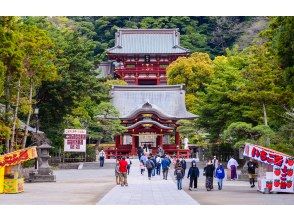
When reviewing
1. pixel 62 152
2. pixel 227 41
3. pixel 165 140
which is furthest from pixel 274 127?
pixel 227 41

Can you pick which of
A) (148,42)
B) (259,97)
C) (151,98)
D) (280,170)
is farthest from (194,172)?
(148,42)

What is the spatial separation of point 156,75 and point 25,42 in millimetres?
39493

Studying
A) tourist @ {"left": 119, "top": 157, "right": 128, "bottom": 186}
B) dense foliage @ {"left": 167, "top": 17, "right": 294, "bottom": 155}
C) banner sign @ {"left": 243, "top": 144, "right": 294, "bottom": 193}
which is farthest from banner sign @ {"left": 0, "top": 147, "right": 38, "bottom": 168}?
dense foliage @ {"left": 167, "top": 17, "right": 294, "bottom": 155}

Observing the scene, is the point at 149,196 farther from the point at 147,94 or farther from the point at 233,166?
the point at 147,94

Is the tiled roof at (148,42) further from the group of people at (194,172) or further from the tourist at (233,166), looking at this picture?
the tourist at (233,166)

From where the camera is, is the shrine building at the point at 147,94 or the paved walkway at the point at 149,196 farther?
the shrine building at the point at 147,94

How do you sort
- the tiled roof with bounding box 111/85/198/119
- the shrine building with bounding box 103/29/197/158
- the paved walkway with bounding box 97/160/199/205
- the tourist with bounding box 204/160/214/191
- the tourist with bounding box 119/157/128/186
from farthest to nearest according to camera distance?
the tiled roof with bounding box 111/85/198/119 < the shrine building with bounding box 103/29/197/158 < the tourist with bounding box 119/157/128/186 < the tourist with bounding box 204/160/214/191 < the paved walkway with bounding box 97/160/199/205

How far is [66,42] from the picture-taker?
37.9 metres

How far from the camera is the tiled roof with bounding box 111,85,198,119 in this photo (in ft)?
177

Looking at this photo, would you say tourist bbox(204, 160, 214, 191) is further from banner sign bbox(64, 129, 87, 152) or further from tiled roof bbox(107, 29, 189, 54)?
tiled roof bbox(107, 29, 189, 54)

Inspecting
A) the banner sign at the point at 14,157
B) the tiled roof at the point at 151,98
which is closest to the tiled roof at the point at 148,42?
the tiled roof at the point at 151,98

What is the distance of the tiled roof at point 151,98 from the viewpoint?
53875 millimetres

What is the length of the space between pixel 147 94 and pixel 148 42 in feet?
36.8

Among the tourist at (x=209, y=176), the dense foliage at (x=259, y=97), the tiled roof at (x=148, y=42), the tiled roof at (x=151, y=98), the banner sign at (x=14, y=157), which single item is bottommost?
the tourist at (x=209, y=176)
